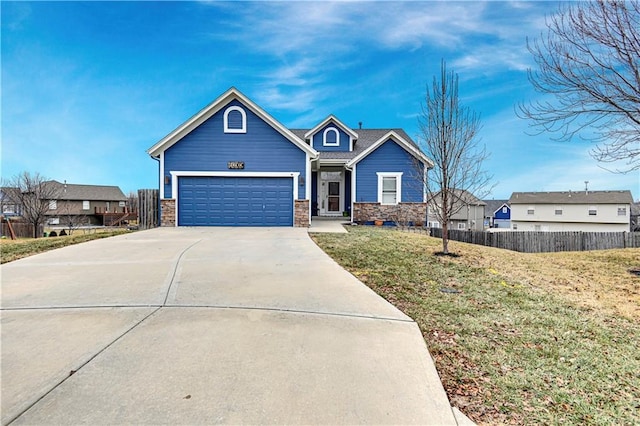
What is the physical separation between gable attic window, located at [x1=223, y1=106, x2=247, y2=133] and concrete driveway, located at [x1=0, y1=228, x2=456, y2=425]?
10496 millimetres

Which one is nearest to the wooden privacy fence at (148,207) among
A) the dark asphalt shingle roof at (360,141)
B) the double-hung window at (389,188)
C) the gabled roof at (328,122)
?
the dark asphalt shingle roof at (360,141)

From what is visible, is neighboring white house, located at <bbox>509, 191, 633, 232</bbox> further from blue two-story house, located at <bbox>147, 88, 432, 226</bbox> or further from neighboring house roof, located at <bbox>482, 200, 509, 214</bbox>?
blue two-story house, located at <bbox>147, 88, 432, 226</bbox>

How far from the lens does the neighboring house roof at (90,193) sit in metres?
43.6

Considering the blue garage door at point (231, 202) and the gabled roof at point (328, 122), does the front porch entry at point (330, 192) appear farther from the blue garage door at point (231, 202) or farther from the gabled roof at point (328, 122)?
the blue garage door at point (231, 202)

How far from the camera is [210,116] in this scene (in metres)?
15.0

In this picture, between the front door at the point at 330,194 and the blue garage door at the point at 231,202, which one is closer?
the blue garage door at the point at 231,202

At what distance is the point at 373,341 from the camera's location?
338 cm

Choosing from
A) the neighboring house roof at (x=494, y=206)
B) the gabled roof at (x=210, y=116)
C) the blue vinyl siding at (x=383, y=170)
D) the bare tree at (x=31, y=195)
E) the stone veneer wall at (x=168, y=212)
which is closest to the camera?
the gabled roof at (x=210, y=116)

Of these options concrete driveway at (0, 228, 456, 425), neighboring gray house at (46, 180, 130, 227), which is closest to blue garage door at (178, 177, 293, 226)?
concrete driveway at (0, 228, 456, 425)

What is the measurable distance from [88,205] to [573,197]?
2575 inches

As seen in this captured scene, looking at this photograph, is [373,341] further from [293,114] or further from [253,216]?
[293,114]

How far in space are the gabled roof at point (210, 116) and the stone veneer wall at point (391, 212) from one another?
498 cm

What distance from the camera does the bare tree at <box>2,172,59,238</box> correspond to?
2398 cm

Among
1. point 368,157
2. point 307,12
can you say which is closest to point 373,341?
point 307,12
